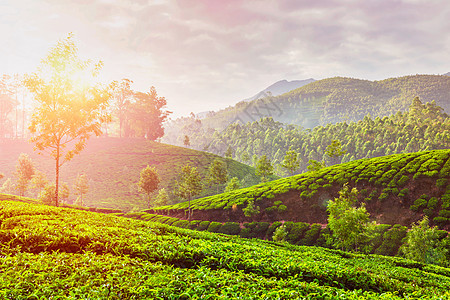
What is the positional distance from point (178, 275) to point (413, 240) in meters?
22.1

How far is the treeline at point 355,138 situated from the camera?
9138 cm

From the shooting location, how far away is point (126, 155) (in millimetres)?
79500

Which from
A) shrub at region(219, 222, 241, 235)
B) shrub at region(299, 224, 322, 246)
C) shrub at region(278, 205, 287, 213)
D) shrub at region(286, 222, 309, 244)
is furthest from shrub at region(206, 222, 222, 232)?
shrub at region(299, 224, 322, 246)

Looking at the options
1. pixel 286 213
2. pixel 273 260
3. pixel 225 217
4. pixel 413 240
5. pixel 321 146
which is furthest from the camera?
pixel 321 146

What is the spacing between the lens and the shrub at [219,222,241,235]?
29.3m

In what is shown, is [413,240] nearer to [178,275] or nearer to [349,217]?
[349,217]

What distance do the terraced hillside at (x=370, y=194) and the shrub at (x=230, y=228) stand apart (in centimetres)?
214

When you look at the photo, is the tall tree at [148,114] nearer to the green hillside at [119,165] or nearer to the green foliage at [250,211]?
the green hillside at [119,165]

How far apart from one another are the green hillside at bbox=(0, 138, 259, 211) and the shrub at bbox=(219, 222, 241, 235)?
104 ft

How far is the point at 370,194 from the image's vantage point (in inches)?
1110

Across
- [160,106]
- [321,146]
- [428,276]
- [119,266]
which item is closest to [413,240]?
[428,276]

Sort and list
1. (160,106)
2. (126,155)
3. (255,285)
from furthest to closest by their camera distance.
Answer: (160,106) < (126,155) < (255,285)

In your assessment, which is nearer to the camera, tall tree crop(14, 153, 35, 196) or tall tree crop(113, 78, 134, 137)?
tall tree crop(14, 153, 35, 196)

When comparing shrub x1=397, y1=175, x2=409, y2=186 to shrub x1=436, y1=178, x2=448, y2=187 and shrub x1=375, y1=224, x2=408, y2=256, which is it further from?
shrub x1=375, y1=224, x2=408, y2=256
